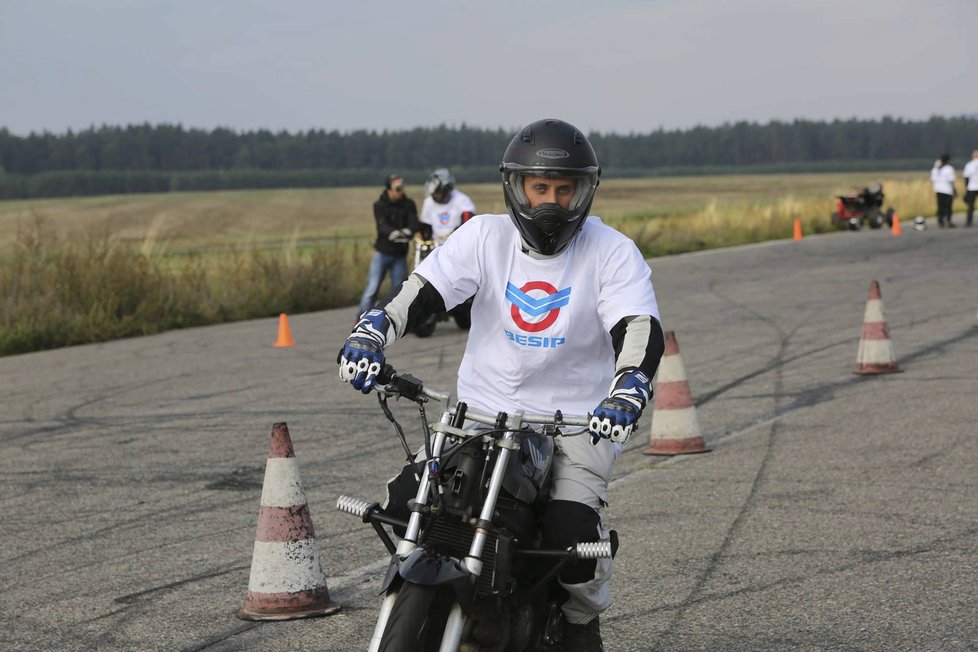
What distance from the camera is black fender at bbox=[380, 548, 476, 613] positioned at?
3367mm

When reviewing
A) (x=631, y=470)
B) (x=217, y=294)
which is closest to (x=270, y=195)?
(x=217, y=294)

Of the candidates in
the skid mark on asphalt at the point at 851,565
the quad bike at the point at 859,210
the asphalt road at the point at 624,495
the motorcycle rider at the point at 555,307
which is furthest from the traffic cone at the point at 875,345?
the quad bike at the point at 859,210

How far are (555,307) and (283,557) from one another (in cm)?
201

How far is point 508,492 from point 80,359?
505 inches

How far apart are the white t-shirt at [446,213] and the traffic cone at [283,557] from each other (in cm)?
1101

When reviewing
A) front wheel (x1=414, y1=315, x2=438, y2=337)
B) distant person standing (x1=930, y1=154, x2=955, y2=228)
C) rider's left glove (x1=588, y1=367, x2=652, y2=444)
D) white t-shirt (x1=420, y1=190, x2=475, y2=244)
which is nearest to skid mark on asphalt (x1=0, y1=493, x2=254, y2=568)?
rider's left glove (x1=588, y1=367, x2=652, y2=444)

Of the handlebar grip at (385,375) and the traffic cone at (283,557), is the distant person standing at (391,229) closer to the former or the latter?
the traffic cone at (283,557)

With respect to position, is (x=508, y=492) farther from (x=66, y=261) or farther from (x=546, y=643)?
(x=66, y=261)

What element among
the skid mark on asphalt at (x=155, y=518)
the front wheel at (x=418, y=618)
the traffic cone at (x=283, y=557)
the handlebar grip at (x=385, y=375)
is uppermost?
the handlebar grip at (x=385, y=375)

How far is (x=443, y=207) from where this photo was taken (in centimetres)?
1672

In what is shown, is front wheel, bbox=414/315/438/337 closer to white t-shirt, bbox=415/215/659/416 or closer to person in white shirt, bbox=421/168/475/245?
person in white shirt, bbox=421/168/475/245

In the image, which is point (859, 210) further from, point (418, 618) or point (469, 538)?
point (418, 618)

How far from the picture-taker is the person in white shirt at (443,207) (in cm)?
1655

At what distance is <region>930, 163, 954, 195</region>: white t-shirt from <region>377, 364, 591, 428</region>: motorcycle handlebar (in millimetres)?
33089
